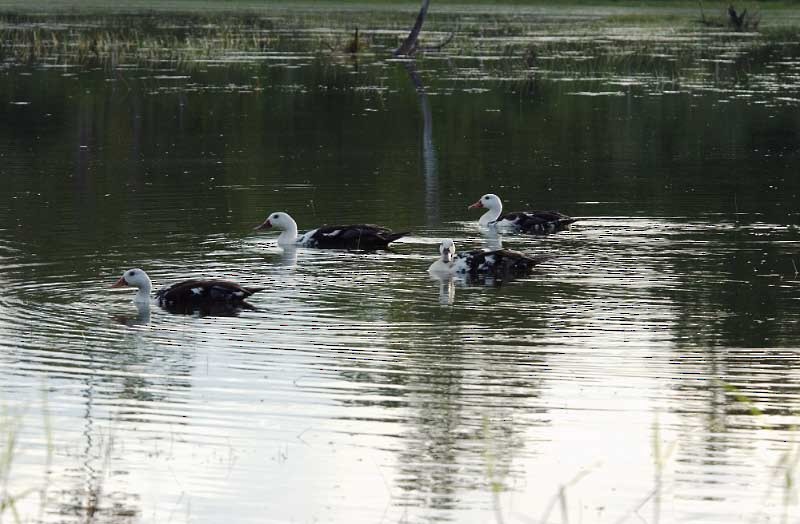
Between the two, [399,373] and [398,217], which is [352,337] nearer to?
[399,373]

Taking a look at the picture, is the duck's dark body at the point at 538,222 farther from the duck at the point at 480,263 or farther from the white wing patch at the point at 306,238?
the duck at the point at 480,263

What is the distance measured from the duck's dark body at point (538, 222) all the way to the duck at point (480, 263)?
9.36 feet

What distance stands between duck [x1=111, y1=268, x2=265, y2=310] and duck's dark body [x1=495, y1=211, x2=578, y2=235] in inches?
217

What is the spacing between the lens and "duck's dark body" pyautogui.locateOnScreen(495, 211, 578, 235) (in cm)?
2002

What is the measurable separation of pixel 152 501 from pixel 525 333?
5428 millimetres

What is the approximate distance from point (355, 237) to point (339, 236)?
268 millimetres

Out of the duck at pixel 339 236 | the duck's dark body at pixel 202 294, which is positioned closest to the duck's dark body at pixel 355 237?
the duck at pixel 339 236

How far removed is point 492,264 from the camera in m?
17.0

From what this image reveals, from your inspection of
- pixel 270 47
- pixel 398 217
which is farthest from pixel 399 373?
pixel 270 47

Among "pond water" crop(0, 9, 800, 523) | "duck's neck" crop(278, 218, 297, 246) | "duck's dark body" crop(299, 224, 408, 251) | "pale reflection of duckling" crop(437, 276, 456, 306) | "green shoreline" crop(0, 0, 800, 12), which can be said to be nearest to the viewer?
"pond water" crop(0, 9, 800, 523)

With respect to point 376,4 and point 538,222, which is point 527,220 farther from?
point 376,4

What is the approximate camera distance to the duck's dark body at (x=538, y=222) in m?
20.0

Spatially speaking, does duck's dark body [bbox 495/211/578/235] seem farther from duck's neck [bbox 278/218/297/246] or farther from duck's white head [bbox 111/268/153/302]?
duck's white head [bbox 111/268/153/302]

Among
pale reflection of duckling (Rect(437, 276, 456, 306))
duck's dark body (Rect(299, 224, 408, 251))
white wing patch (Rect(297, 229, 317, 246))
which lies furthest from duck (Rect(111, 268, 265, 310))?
white wing patch (Rect(297, 229, 317, 246))
